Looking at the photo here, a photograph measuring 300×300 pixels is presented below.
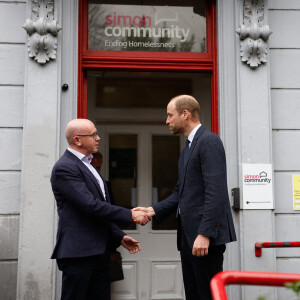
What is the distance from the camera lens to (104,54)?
486 centimetres

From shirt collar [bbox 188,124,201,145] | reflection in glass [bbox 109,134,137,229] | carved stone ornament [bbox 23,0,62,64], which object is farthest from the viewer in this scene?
reflection in glass [bbox 109,134,137,229]

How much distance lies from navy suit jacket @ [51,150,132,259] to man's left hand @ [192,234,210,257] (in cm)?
61

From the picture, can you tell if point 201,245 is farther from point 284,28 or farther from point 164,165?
point 164,165

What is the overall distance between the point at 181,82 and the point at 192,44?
1885mm

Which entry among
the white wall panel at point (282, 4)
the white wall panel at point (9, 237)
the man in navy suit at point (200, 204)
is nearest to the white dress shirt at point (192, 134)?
the man in navy suit at point (200, 204)

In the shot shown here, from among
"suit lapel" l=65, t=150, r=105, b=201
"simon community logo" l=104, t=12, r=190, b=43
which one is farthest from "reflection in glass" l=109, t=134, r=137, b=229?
"suit lapel" l=65, t=150, r=105, b=201

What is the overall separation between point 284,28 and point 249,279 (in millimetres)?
3892

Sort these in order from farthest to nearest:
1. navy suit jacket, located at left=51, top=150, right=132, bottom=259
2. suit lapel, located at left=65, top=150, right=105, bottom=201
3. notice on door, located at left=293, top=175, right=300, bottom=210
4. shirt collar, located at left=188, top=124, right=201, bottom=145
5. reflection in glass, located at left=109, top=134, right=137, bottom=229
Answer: reflection in glass, located at left=109, top=134, right=137, bottom=229 < notice on door, located at left=293, top=175, right=300, bottom=210 < shirt collar, located at left=188, top=124, right=201, bottom=145 < suit lapel, located at left=65, top=150, right=105, bottom=201 < navy suit jacket, located at left=51, top=150, right=132, bottom=259

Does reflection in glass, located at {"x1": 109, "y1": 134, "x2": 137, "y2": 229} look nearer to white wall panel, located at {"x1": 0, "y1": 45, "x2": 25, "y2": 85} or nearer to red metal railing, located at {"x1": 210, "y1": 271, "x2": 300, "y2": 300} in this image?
white wall panel, located at {"x1": 0, "y1": 45, "x2": 25, "y2": 85}

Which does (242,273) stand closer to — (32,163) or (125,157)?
(32,163)

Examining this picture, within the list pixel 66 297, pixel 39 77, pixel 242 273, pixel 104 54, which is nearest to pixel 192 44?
pixel 104 54

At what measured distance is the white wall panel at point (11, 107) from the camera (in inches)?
178

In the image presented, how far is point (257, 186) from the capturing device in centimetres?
454

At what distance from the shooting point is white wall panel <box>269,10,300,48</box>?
483 centimetres
